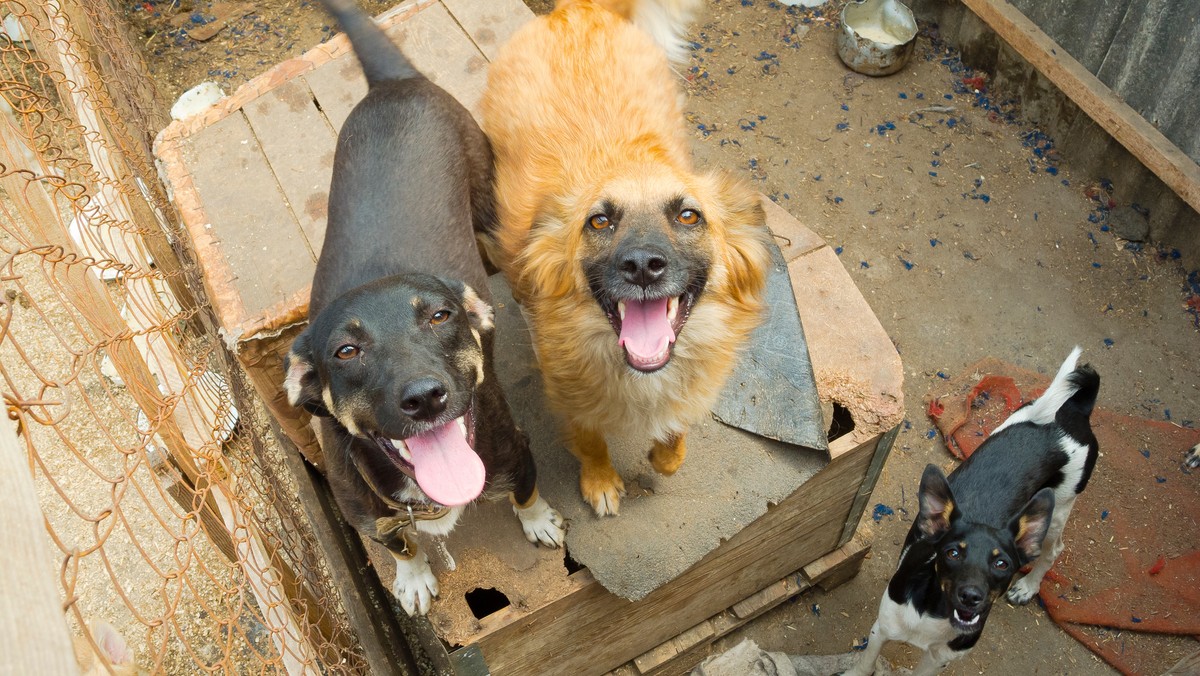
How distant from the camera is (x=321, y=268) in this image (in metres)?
3.08

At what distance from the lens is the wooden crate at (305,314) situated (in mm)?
3199

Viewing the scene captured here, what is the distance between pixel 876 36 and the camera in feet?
20.3

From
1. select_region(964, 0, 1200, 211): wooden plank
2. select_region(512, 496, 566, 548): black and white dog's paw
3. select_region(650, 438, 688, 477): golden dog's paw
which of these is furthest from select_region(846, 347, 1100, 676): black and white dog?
select_region(964, 0, 1200, 211): wooden plank

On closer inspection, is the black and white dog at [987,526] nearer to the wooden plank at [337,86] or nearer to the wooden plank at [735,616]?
the wooden plank at [735,616]

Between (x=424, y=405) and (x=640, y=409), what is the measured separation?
0.97m

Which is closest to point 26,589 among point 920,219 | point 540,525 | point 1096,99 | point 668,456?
point 540,525

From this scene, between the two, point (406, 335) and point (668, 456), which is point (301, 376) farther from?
point (668, 456)

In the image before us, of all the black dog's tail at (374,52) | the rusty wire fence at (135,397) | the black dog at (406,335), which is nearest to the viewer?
the black dog at (406,335)

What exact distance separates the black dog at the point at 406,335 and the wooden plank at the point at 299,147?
529mm

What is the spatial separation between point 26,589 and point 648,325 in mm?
1937

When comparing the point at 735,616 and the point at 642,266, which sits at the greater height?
the point at 642,266

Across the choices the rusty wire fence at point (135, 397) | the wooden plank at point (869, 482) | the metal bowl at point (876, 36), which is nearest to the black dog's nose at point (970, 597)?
the wooden plank at point (869, 482)

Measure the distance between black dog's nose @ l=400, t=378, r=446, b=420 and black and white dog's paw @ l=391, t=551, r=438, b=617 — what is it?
93 cm

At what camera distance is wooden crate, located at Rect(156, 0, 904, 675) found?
320 centimetres
